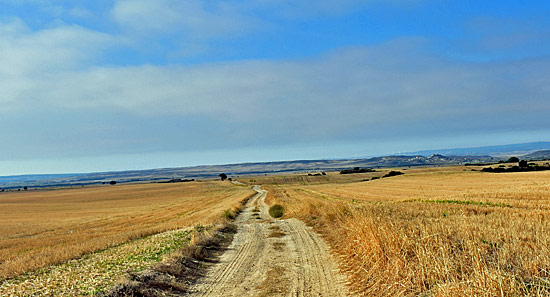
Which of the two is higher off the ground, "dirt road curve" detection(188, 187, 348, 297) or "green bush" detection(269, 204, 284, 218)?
"dirt road curve" detection(188, 187, 348, 297)

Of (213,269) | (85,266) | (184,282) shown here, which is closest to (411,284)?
(184,282)

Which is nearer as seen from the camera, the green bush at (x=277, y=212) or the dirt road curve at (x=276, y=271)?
the dirt road curve at (x=276, y=271)

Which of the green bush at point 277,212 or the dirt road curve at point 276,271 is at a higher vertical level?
the dirt road curve at point 276,271

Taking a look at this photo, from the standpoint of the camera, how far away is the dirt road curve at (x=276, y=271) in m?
10.4

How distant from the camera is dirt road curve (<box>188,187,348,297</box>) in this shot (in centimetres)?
1039

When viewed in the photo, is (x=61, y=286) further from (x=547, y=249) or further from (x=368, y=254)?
(x=547, y=249)

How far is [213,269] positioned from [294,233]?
8.56 m

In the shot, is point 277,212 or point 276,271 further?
point 277,212

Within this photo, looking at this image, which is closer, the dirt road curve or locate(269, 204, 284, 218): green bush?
the dirt road curve

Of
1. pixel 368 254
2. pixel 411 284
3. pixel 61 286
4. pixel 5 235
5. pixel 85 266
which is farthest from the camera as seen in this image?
pixel 5 235

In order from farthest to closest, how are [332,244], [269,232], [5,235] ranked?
[5,235]
[269,232]
[332,244]

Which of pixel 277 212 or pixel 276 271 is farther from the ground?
pixel 276 271

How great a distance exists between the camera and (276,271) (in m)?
12.6

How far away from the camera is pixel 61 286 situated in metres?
10.1
